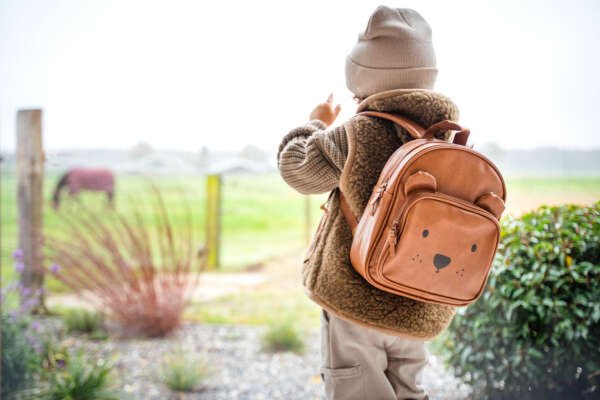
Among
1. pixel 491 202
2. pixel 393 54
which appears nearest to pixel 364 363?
pixel 491 202

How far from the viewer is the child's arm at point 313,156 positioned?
48.1 inches

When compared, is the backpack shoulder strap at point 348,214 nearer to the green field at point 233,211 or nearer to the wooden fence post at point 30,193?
the green field at point 233,211

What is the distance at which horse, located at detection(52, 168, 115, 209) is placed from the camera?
394cm

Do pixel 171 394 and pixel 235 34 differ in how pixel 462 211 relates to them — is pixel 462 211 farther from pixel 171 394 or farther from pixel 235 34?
pixel 235 34

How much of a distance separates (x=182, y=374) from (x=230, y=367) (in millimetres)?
393

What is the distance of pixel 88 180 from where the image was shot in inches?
161

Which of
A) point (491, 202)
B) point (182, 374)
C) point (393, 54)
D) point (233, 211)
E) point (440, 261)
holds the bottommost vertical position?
point (182, 374)

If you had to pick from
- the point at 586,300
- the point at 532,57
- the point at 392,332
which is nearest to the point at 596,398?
the point at 586,300

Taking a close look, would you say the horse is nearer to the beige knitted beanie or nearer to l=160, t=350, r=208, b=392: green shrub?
l=160, t=350, r=208, b=392: green shrub

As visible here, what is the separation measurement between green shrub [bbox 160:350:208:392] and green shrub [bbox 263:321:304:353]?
50cm

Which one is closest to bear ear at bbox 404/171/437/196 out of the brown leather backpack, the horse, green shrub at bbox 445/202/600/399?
the brown leather backpack

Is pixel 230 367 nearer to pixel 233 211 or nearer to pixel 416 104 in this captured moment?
pixel 233 211

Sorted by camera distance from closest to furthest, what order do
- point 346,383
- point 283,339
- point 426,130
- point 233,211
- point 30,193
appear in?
point 426,130 < point 346,383 < point 283,339 < point 30,193 < point 233,211

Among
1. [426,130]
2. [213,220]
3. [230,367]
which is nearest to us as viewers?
[426,130]
